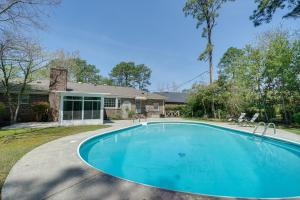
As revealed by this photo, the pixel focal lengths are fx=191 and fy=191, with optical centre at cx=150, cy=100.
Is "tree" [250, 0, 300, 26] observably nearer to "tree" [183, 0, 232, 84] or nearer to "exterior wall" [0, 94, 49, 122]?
"tree" [183, 0, 232, 84]

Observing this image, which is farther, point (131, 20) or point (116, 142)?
point (131, 20)

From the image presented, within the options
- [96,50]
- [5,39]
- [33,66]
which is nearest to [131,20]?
[96,50]

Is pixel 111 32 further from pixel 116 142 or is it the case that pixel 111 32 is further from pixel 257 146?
pixel 257 146

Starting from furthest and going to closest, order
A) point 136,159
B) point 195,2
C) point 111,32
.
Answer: point 195,2
point 111,32
point 136,159

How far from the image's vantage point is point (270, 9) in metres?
14.5

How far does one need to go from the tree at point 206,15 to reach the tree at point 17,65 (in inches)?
772

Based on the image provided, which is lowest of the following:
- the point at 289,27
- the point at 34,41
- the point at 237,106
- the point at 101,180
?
the point at 101,180

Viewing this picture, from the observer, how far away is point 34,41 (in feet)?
50.5

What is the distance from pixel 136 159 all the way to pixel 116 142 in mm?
3454

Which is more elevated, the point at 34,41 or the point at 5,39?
the point at 34,41

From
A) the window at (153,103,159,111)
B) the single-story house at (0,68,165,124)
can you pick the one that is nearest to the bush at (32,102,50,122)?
the single-story house at (0,68,165,124)

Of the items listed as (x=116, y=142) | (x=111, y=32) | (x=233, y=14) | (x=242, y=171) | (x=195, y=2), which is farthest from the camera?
(x=195, y=2)

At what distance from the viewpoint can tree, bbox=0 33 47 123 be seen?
43.2 feet

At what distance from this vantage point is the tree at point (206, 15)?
25812 mm
